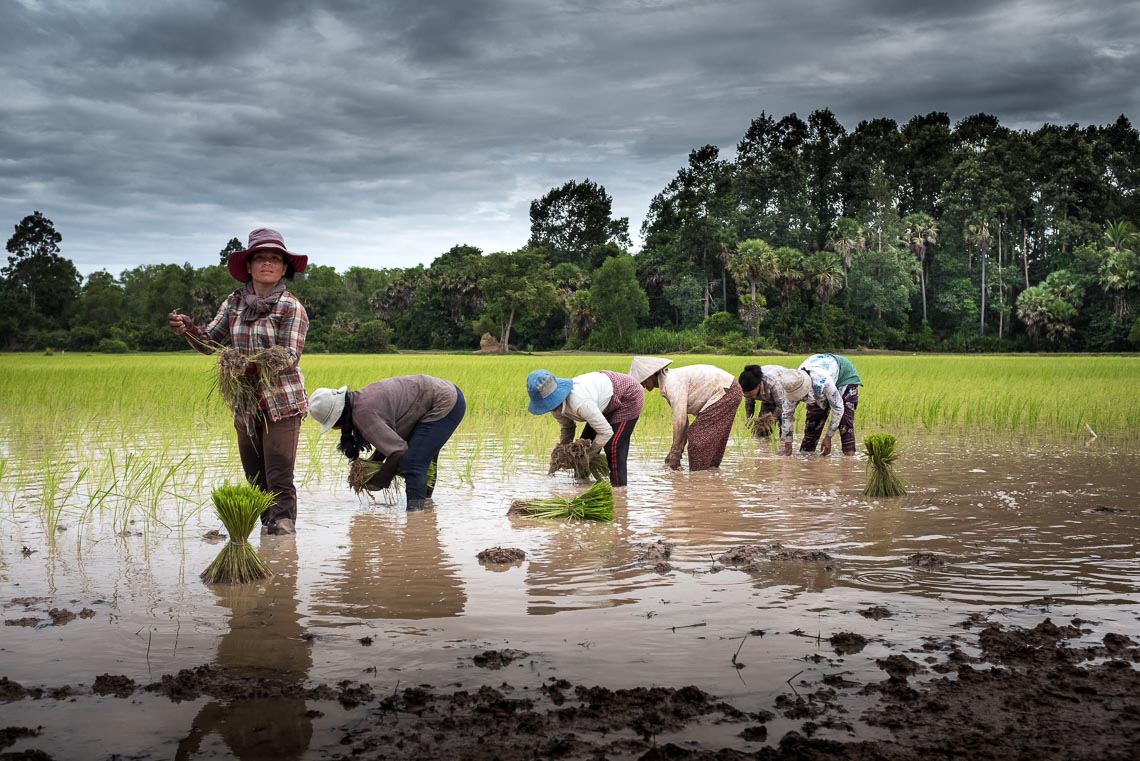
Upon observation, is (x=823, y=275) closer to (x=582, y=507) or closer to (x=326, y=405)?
(x=582, y=507)

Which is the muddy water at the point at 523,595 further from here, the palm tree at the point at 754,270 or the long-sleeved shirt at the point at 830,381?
the palm tree at the point at 754,270

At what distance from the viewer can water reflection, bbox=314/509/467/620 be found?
13.0 ft

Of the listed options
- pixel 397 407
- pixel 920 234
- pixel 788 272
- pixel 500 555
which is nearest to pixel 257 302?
pixel 397 407

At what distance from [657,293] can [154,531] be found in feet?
165

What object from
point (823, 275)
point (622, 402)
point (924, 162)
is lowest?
point (622, 402)

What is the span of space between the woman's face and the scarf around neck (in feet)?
0.21

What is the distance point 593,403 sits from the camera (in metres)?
6.85

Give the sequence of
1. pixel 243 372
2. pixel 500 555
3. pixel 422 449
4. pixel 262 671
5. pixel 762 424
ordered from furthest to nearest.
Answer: pixel 762 424
pixel 422 449
pixel 243 372
pixel 500 555
pixel 262 671

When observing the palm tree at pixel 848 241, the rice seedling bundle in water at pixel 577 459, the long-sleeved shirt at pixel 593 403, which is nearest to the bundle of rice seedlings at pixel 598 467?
the rice seedling bundle in water at pixel 577 459

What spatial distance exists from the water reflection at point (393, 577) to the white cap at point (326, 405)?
2.29ft

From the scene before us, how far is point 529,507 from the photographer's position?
6078mm

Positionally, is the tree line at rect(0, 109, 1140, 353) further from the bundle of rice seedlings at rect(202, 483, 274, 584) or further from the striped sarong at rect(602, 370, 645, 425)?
the bundle of rice seedlings at rect(202, 483, 274, 584)

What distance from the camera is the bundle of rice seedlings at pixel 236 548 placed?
4.38m

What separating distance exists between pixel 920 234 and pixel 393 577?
167ft
